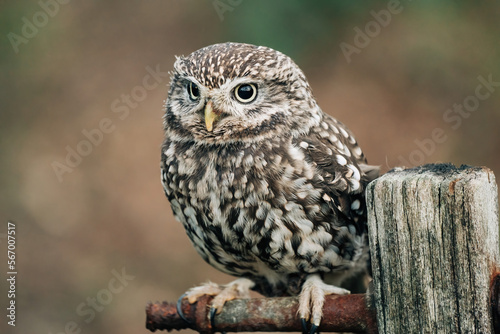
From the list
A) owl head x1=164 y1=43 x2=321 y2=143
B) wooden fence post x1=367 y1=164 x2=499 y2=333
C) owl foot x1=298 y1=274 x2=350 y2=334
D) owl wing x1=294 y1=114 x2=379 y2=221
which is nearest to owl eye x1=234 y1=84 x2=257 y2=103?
owl head x1=164 y1=43 x2=321 y2=143

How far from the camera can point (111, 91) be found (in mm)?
6887

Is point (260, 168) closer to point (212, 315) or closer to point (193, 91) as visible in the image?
point (193, 91)

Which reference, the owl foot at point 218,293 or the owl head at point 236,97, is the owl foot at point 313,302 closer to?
the owl foot at point 218,293

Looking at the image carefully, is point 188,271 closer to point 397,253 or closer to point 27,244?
point 27,244

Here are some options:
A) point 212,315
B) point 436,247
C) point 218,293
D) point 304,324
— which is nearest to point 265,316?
point 304,324

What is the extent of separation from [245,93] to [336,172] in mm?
557

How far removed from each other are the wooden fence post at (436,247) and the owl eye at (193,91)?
1.16m

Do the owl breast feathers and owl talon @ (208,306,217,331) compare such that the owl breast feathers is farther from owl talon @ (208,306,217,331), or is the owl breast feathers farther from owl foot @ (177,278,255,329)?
owl talon @ (208,306,217,331)

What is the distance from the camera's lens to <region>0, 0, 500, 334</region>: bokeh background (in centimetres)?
585

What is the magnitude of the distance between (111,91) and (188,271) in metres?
2.31

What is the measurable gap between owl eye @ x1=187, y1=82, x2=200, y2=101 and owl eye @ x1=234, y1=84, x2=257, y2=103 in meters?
0.19

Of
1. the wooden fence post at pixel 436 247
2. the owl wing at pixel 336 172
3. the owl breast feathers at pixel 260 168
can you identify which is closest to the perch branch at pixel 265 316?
the wooden fence post at pixel 436 247

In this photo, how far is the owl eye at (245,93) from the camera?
2689 millimetres

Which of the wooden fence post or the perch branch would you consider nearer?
the wooden fence post
